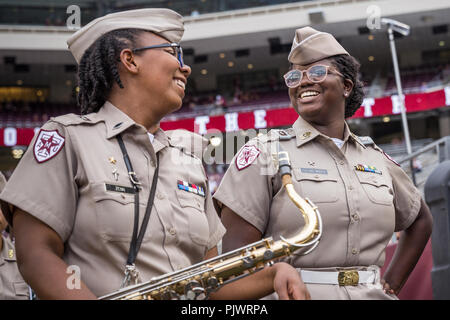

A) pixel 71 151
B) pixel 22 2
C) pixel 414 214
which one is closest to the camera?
pixel 71 151

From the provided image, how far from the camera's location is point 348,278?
263cm

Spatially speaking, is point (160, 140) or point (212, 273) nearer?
point (212, 273)

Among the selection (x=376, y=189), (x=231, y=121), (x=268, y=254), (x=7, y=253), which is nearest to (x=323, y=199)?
(x=376, y=189)

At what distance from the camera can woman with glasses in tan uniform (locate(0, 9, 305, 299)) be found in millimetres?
1909

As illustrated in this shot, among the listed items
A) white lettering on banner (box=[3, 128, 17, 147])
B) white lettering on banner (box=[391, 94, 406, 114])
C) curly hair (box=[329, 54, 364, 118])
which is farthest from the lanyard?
white lettering on banner (box=[3, 128, 17, 147])

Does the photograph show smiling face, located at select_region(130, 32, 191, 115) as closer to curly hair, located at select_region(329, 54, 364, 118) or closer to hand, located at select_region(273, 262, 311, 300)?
hand, located at select_region(273, 262, 311, 300)

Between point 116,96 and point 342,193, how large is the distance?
1087 mm

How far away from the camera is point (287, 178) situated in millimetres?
2199

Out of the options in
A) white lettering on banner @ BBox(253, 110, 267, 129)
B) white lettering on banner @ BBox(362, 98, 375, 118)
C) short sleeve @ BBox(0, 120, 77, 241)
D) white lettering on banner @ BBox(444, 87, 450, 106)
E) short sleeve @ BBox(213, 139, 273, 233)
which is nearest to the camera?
short sleeve @ BBox(0, 120, 77, 241)

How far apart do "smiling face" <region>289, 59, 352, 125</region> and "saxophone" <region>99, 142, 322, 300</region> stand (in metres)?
1.01

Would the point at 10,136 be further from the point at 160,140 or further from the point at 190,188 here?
the point at 190,188

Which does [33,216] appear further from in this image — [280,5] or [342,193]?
[280,5]

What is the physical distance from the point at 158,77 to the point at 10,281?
311 cm

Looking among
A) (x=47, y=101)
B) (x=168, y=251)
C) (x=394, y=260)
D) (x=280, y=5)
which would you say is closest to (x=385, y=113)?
(x=280, y=5)
